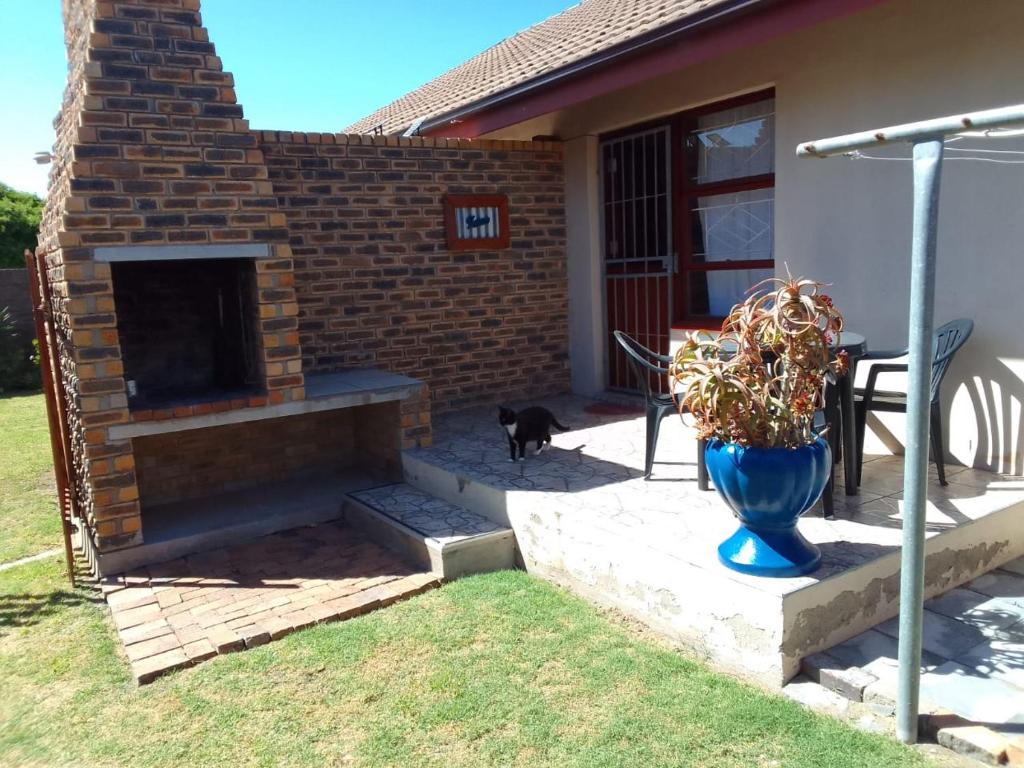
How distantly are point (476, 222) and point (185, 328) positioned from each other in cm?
282

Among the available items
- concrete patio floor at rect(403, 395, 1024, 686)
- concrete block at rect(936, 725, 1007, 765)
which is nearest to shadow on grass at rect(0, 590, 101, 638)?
concrete patio floor at rect(403, 395, 1024, 686)

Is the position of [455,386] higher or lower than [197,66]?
lower

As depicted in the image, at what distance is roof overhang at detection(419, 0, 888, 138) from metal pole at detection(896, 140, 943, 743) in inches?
84.5

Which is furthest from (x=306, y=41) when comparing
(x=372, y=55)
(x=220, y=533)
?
(x=220, y=533)

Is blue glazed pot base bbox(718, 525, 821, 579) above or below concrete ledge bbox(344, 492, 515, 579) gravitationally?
above

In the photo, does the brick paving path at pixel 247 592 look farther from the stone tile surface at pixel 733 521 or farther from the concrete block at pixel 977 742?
the concrete block at pixel 977 742

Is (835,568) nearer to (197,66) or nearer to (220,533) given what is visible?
(220,533)

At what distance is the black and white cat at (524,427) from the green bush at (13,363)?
11.3m

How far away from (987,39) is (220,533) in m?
5.73

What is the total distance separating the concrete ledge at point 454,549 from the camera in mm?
4656

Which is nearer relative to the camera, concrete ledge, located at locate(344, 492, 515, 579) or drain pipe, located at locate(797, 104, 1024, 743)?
drain pipe, located at locate(797, 104, 1024, 743)

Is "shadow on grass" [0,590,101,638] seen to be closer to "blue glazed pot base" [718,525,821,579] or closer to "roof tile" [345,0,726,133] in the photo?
"blue glazed pot base" [718,525,821,579]

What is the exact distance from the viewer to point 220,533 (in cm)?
545

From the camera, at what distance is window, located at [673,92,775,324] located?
20.0 ft
